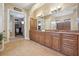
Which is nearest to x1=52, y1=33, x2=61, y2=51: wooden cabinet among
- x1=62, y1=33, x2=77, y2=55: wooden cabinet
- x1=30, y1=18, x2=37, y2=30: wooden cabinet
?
x1=62, y1=33, x2=77, y2=55: wooden cabinet

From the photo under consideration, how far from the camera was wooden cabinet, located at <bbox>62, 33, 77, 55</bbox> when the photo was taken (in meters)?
2.79

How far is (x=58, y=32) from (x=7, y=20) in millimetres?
1436

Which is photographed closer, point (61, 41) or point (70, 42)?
point (70, 42)

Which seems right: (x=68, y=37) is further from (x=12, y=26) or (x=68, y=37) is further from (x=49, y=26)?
(x=12, y=26)

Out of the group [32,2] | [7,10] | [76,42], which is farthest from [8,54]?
[76,42]

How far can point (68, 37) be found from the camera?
2.96 m

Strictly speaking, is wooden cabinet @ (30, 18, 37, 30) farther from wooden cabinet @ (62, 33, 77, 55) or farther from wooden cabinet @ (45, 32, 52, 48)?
wooden cabinet @ (62, 33, 77, 55)

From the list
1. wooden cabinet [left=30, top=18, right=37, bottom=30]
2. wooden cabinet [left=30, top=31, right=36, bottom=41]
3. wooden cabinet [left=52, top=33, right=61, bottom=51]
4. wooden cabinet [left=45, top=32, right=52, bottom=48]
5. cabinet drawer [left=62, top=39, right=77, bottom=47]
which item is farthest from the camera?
wooden cabinet [left=30, top=31, right=36, bottom=41]

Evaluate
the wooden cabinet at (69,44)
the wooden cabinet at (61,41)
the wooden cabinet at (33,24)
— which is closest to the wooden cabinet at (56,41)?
the wooden cabinet at (61,41)

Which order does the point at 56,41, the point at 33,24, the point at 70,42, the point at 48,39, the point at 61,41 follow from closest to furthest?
1. the point at 70,42
2. the point at 61,41
3. the point at 56,41
4. the point at 48,39
5. the point at 33,24

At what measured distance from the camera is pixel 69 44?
2.94m

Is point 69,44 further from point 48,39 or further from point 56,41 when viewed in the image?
point 48,39

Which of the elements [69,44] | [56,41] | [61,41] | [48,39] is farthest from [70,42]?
[48,39]

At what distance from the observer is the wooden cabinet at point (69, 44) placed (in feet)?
9.16
